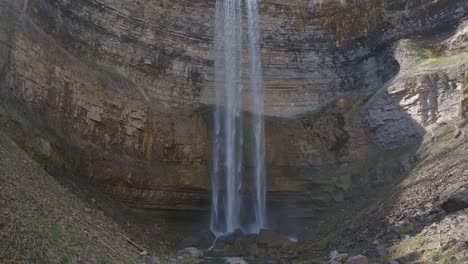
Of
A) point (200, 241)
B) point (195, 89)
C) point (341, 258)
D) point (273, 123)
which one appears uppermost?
point (195, 89)

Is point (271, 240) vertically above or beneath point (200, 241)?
beneath

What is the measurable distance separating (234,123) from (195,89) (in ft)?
9.57

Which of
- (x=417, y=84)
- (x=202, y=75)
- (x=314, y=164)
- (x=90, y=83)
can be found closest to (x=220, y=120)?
(x=202, y=75)

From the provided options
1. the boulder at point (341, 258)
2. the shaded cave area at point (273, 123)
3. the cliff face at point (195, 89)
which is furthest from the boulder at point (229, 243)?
the boulder at point (341, 258)

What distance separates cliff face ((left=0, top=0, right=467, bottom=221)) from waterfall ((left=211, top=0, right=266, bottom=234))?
547mm

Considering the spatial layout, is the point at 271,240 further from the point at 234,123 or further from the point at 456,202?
the point at 234,123

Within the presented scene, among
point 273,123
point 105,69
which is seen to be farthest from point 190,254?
point 273,123

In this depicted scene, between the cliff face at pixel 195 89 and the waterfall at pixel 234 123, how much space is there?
1.79 feet

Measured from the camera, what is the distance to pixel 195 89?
79.3 ft

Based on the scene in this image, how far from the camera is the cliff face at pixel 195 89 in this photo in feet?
54.7

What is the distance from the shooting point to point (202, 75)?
24.7 m

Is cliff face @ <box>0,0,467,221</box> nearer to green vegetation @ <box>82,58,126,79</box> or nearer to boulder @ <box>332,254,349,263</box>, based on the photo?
green vegetation @ <box>82,58,126,79</box>

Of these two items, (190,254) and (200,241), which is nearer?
(190,254)

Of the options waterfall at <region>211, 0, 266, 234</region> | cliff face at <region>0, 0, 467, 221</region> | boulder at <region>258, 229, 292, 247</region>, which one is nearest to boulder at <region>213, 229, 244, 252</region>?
boulder at <region>258, 229, 292, 247</region>
